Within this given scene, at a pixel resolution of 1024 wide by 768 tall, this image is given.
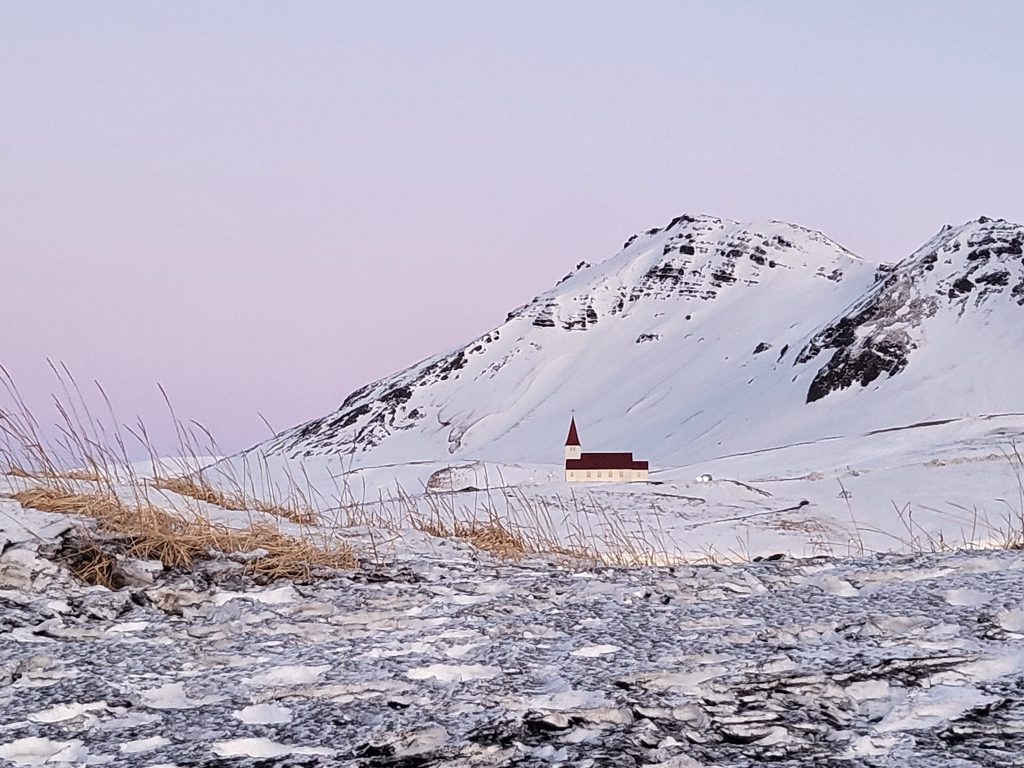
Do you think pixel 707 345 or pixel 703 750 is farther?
pixel 707 345

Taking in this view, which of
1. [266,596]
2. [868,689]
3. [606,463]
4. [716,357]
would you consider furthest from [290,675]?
[716,357]

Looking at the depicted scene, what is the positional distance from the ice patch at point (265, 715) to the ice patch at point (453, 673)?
0.43 m

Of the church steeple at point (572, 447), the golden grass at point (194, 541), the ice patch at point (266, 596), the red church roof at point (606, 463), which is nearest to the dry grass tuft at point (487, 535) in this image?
the golden grass at point (194, 541)

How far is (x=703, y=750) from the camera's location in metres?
2.09

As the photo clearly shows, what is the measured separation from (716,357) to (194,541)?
92.0 metres

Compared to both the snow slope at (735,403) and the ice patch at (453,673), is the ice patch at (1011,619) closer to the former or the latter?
the ice patch at (453,673)

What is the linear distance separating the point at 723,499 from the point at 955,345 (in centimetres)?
6075

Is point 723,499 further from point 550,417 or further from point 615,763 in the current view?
point 550,417

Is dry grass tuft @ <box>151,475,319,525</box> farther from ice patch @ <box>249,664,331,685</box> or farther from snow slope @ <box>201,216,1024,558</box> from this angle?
ice patch @ <box>249,664,331,685</box>

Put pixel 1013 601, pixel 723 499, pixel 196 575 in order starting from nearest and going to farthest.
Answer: pixel 1013 601 < pixel 196 575 < pixel 723 499

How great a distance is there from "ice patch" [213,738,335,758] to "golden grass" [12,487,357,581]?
6.28 feet

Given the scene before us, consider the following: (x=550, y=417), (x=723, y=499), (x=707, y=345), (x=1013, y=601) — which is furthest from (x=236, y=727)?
(x=707, y=345)

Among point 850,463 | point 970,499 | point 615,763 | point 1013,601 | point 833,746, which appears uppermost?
point 615,763

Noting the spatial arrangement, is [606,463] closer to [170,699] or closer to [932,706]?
[170,699]
